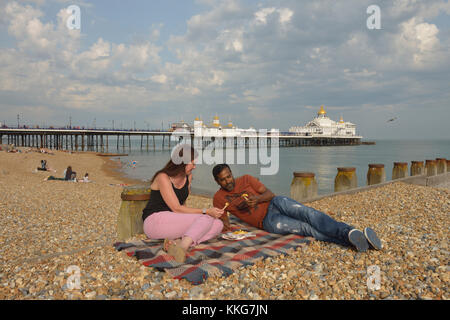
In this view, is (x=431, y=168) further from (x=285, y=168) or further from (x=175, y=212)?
(x=285, y=168)

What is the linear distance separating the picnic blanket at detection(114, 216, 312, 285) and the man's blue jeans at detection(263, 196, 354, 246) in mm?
97

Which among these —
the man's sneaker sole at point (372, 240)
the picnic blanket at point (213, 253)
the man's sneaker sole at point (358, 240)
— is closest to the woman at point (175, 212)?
the picnic blanket at point (213, 253)

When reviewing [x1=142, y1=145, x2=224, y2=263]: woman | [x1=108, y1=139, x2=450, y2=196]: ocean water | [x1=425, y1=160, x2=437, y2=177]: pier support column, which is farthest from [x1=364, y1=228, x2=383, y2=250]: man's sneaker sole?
[x1=425, y1=160, x2=437, y2=177]: pier support column

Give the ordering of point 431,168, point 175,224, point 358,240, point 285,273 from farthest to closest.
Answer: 1. point 431,168
2. point 175,224
3. point 358,240
4. point 285,273

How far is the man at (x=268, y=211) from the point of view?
Result: 3.22 m

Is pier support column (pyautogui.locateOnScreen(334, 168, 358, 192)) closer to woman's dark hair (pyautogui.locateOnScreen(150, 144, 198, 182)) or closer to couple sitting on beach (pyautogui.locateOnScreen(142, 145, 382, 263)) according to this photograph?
couple sitting on beach (pyautogui.locateOnScreen(142, 145, 382, 263))

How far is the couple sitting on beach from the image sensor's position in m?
2.95

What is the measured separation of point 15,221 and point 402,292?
21.3ft

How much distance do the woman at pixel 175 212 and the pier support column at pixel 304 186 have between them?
10.7 feet

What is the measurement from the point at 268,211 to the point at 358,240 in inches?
44.4

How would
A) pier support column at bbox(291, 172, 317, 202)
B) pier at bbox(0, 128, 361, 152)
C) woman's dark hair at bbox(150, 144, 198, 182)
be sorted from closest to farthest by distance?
1. woman's dark hair at bbox(150, 144, 198, 182)
2. pier support column at bbox(291, 172, 317, 202)
3. pier at bbox(0, 128, 361, 152)

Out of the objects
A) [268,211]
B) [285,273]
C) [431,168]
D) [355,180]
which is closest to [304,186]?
[355,180]

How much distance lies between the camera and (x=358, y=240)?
113 inches

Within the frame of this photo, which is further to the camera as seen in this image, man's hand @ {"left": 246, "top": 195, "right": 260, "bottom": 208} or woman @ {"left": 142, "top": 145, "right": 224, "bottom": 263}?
man's hand @ {"left": 246, "top": 195, "right": 260, "bottom": 208}
